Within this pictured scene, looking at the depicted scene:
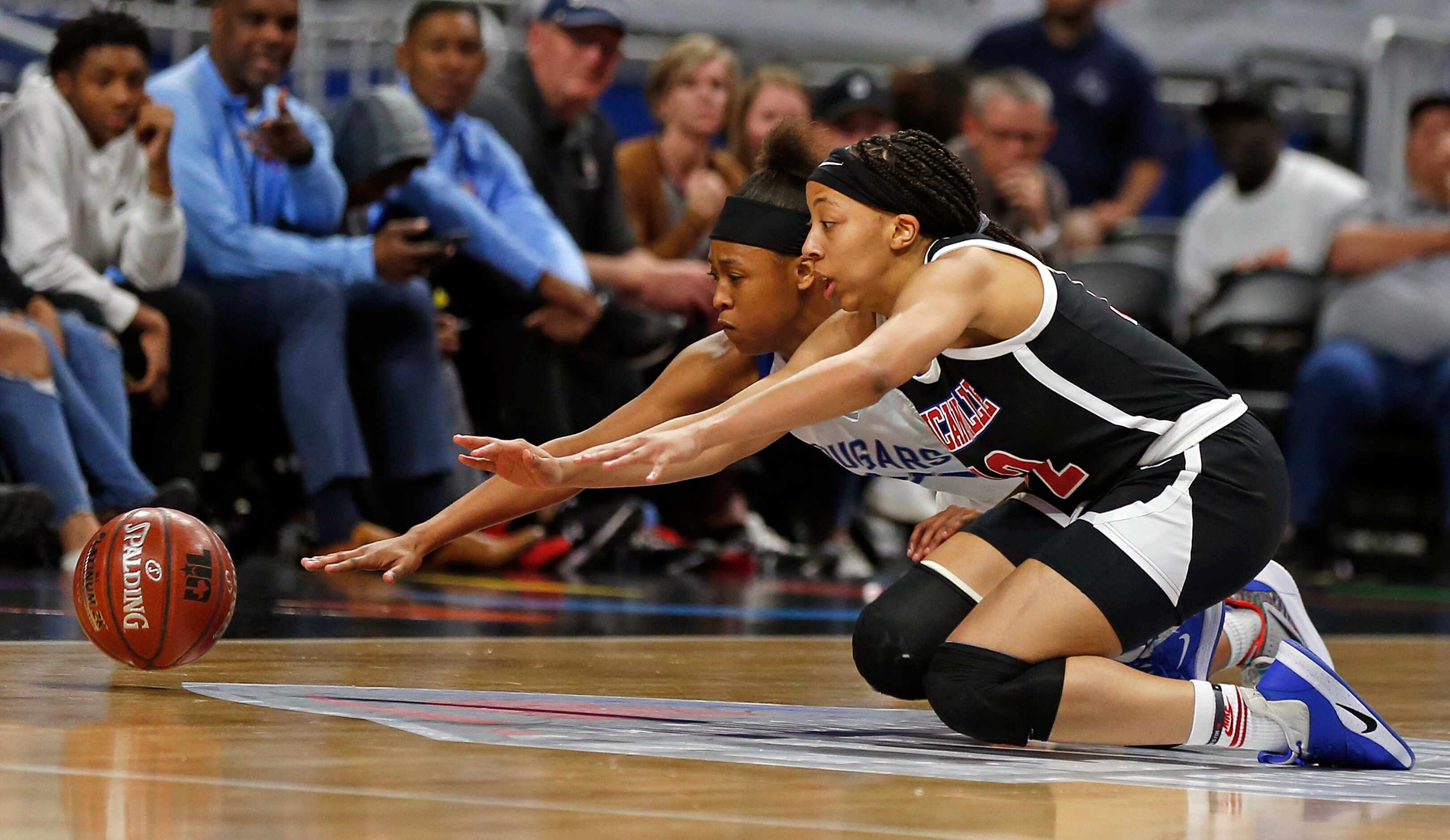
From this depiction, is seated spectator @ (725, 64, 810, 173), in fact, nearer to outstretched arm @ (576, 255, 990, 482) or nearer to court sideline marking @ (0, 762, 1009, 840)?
outstretched arm @ (576, 255, 990, 482)

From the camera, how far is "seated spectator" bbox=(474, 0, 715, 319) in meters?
7.42

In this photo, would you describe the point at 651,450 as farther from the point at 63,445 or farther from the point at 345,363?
the point at 345,363

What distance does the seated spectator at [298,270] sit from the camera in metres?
6.23

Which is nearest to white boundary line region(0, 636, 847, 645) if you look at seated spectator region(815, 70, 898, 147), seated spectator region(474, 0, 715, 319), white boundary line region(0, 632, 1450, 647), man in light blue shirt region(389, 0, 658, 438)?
white boundary line region(0, 632, 1450, 647)

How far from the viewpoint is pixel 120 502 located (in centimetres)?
573

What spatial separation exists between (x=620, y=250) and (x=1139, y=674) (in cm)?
494

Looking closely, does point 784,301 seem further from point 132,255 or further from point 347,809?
point 132,255

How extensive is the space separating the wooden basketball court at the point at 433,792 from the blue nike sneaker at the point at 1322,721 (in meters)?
0.06

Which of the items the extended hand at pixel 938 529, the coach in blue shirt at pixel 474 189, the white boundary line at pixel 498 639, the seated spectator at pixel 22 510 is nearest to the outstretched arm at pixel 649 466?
the extended hand at pixel 938 529

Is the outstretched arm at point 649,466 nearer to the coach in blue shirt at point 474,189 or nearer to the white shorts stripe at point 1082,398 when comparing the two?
the white shorts stripe at point 1082,398

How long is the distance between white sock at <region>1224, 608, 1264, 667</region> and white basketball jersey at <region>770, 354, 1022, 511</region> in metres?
0.49

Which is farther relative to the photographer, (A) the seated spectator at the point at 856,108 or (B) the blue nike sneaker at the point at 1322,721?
(A) the seated spectator at the point at 856,108

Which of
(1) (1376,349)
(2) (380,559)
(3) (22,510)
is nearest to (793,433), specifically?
(2) (380,559)

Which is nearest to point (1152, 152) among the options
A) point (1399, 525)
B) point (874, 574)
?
point (1399, 525)
